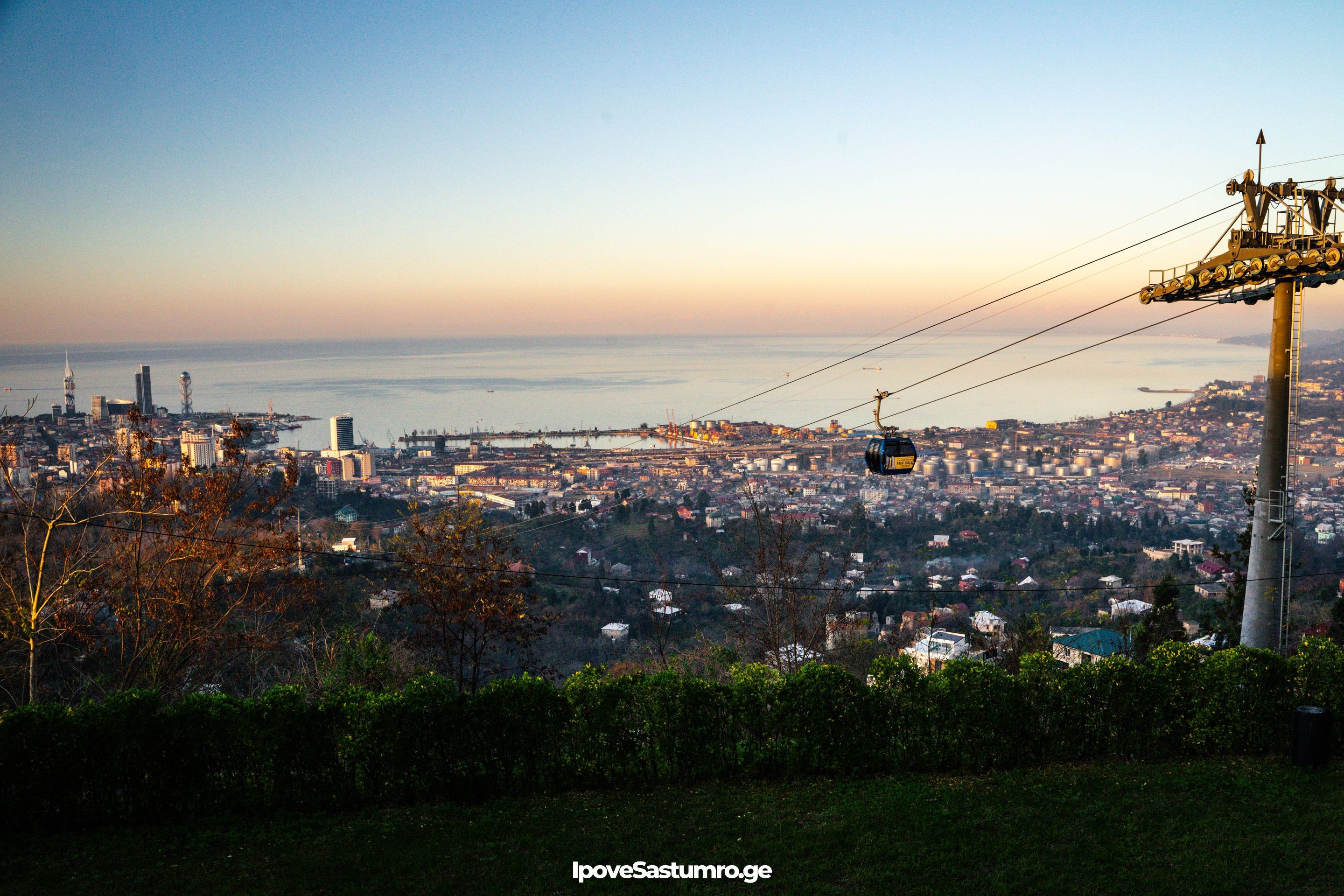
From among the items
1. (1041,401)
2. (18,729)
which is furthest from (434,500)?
(1041,401)

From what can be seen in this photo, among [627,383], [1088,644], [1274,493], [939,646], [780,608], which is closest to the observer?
[1274,493]

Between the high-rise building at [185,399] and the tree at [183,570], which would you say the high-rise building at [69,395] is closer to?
the high-rise building at [185,399]

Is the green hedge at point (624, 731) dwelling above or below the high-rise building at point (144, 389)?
below

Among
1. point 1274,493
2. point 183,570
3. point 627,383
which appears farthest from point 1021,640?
point 627,383

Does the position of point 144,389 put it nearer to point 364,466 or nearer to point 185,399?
point 185,399

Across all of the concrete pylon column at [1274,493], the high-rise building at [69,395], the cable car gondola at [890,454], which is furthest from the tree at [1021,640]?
the high-rise building at [69,395]

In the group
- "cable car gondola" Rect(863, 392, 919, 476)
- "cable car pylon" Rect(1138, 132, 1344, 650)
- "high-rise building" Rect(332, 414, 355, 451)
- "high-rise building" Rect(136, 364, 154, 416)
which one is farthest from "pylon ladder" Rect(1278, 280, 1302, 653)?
"high-rise building" Rect(136, 364, 154, 416)

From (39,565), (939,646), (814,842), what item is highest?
(39,565)

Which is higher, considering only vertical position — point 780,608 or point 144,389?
point 144,389
